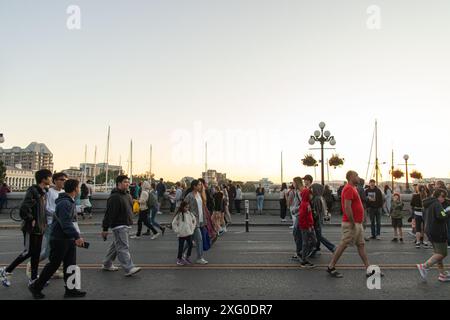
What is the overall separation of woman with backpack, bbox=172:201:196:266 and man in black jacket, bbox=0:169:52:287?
113 inches

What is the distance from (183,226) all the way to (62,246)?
10.0ft

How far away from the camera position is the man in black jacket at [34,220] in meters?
6.81

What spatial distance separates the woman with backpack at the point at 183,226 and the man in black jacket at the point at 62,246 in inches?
110

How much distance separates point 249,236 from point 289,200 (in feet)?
10.7

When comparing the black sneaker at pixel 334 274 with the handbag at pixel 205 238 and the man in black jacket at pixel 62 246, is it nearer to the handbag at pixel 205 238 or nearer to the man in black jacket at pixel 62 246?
the handbag at pixel 205 238

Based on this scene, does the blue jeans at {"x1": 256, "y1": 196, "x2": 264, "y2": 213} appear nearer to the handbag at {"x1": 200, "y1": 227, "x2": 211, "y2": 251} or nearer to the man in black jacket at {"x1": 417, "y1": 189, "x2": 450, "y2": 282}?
the handbag at {"x1": 200, "y1": 227, "x2": 211, "y2": 251}

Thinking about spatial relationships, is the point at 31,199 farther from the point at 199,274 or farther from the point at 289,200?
the point at 289,200

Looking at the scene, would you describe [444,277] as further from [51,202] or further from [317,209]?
[51,202]

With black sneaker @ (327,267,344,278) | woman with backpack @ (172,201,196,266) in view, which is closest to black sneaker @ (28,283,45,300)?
woman with backpack @ (172,201,196,266)

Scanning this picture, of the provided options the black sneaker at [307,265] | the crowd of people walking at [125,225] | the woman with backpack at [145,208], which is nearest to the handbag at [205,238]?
the crowd of people walking at [125,225]

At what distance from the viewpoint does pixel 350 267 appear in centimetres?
873

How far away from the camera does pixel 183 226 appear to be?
29.4 ft
